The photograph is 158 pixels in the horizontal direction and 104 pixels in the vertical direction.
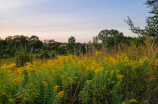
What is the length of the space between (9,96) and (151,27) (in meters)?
11.8

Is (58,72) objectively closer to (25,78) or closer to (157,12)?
(25,78)

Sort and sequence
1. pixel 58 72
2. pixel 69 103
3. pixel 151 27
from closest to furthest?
pixel 69 103 < pixel 58 72 < pixel 151 27

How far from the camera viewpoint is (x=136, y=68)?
Answer: 3.19 metres

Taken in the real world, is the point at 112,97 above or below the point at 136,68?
below

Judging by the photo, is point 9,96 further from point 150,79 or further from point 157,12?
point 157,12

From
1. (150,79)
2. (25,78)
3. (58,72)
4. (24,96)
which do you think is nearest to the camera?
(24,96)

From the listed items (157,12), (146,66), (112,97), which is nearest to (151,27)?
(157,12)

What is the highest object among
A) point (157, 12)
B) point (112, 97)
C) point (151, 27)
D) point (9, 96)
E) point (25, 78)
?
point (157, 12)

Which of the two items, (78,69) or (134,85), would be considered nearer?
(78,69)

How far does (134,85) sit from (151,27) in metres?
10.1

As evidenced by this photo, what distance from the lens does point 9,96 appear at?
1.87m

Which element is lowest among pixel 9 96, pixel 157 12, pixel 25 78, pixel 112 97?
pixel 112 97

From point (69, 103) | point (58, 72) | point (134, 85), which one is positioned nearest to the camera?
point (69, 103)

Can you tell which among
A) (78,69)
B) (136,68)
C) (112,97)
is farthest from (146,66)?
(78,69)
